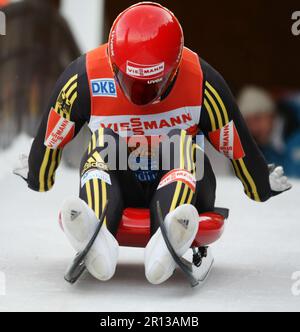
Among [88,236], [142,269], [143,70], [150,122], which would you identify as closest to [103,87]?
[150,122]

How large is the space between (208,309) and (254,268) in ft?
3.12

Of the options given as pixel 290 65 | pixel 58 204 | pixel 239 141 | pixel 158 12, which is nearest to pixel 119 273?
pixel 239 141

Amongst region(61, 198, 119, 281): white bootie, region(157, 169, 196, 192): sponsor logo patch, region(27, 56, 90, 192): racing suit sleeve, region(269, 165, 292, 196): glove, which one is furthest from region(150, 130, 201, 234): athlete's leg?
region(269, 165, 292, 196): glove

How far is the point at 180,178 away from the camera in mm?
4047

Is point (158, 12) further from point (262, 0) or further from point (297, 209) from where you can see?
point (262, 0)

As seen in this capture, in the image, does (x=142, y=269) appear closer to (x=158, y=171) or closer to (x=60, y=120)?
(x=158, y=171)

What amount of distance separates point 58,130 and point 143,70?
61cm

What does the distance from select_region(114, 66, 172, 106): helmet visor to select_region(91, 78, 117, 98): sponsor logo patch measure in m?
0.15

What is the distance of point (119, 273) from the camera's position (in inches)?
175

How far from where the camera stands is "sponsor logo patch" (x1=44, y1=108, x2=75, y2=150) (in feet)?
14.4

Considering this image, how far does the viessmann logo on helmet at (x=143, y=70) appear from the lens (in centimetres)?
399

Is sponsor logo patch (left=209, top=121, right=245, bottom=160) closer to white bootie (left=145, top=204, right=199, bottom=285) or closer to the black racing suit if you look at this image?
the black racing suit

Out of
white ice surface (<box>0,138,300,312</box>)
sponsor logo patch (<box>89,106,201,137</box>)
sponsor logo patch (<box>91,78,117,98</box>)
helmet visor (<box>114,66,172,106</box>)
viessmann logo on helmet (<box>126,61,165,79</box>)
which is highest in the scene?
viessmann logo on helmet (<box>126,61,165,79</box>)

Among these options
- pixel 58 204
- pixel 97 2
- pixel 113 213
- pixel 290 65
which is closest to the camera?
pixel 113 213
